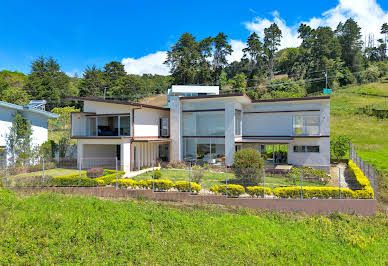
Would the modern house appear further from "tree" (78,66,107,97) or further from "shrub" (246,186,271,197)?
"tree" (78,66,107,97)

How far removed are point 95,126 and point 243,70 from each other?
5237cm

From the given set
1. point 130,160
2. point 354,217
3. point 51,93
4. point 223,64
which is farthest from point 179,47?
point 354,217

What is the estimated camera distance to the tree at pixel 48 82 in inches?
1936

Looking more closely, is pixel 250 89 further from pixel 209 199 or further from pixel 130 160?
pixel 209 199

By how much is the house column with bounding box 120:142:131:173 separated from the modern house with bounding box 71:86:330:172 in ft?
0.24

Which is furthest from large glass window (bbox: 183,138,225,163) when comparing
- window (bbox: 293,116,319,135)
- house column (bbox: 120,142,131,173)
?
window (bbox: 293,116,319,135)

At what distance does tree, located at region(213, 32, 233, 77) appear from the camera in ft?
202

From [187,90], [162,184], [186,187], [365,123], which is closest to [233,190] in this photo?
[186,187]

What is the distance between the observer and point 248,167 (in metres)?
15.2

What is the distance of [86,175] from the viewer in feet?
53.0

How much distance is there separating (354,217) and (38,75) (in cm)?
5909

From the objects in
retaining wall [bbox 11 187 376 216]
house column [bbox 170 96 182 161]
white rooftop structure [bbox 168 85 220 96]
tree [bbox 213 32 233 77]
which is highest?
tree [bbox 213 32 233 77]

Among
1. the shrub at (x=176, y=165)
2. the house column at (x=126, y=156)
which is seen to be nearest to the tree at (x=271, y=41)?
the shrub at (x=176, y=165)

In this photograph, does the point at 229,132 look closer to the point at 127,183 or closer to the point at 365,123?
the point at 127,183
